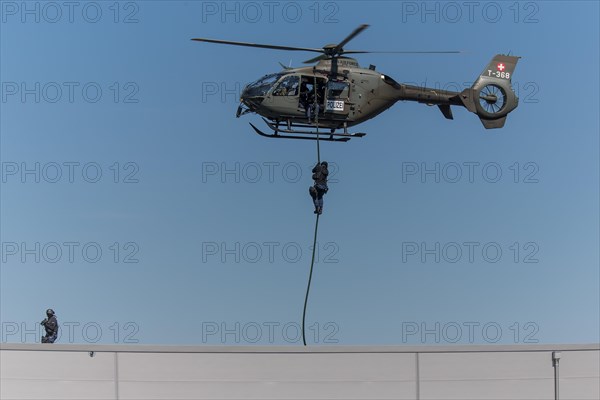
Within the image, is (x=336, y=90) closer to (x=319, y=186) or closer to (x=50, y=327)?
(x=319, y=186)

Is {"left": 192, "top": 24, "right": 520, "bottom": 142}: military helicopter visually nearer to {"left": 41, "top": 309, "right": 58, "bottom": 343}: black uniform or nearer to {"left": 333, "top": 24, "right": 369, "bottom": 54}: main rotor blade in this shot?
{"left": 333, "top": 24, "right": 369, "bottom": 54}: main rotor blade

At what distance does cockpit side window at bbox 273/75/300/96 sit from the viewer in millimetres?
24281

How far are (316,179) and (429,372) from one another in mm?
Result: 4458

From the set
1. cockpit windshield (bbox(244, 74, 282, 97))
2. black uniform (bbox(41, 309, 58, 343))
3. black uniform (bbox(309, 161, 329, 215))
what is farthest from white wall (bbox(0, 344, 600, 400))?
cockpit windshield (bbox(244, 74, 282, 97))

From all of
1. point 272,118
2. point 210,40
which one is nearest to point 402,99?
point 272,118

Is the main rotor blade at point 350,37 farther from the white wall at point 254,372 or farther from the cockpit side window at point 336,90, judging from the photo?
the white wall at point 254,372

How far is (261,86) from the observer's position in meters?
24.4

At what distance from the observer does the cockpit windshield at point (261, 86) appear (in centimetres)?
2425

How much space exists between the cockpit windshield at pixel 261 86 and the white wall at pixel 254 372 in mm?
8346

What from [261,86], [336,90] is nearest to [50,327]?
[261,86]

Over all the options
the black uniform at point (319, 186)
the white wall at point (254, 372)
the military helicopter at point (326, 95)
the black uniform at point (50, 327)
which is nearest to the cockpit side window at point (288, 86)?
the military helicopter at point (326, 95)

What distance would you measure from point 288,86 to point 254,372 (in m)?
8.82

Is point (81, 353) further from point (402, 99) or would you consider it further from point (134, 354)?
point (402, 99)

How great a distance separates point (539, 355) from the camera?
18594 mm
